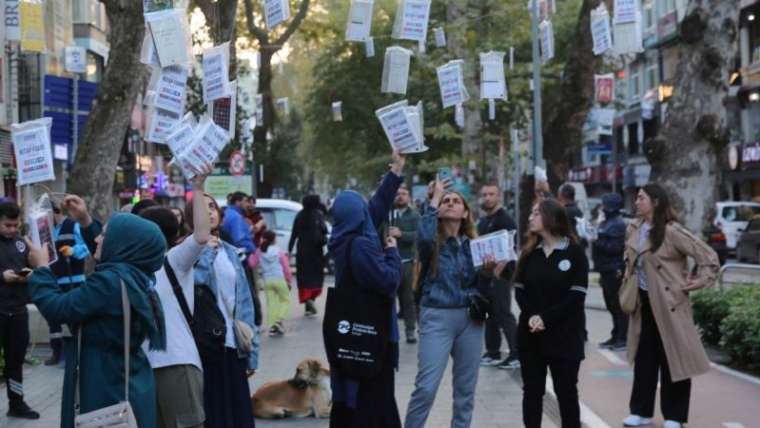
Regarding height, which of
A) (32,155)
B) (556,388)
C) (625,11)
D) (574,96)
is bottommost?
(556,388)

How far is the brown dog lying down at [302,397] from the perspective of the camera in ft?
30.8

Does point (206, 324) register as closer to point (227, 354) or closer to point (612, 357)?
point (227, 354)

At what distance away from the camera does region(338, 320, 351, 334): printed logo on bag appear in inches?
258

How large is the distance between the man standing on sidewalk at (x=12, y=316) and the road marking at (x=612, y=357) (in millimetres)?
5861

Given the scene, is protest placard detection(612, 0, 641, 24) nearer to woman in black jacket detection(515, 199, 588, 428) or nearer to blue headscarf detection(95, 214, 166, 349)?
woman in black jacket detection(515, 199, 588, 428)

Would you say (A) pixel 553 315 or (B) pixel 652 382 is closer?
(A) pixel 553 315

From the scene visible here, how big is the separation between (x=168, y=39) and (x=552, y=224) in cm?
301

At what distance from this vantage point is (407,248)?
1433 cm

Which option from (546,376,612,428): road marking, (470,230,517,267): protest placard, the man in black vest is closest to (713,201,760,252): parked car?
the man in black vest

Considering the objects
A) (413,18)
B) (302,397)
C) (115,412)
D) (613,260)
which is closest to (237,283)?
(115,412)

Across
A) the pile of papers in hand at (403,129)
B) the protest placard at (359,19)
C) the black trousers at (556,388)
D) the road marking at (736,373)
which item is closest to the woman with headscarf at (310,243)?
the protest placard at (359,19)

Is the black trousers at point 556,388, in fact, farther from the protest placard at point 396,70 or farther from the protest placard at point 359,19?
the protest placard at point 359,19

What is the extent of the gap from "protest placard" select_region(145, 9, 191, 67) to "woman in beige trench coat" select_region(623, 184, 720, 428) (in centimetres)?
354

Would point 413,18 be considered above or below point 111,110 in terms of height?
above
